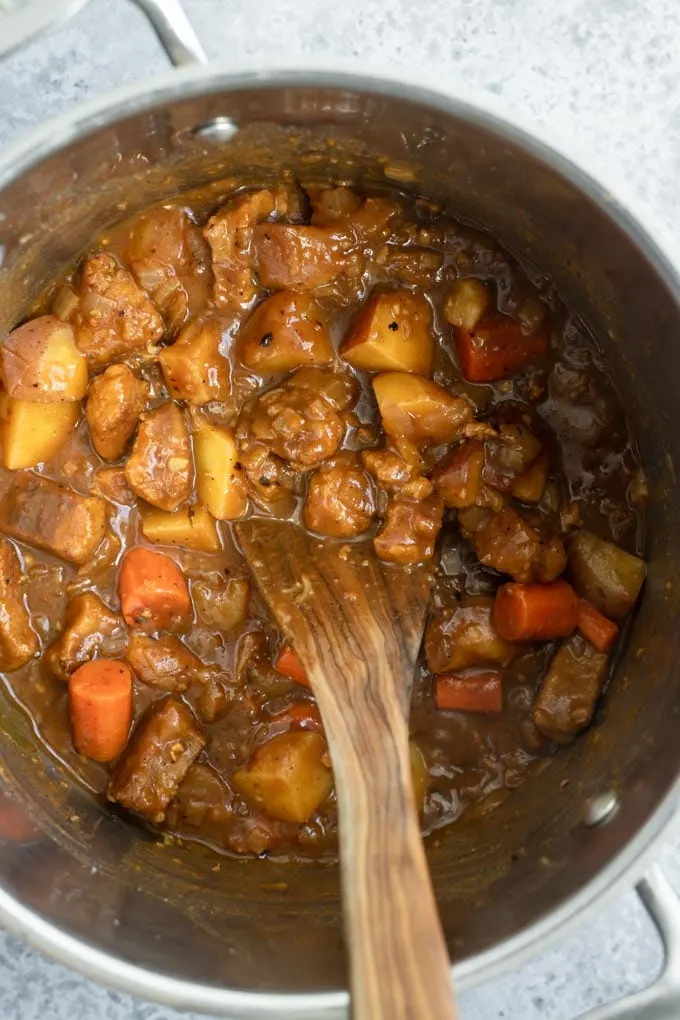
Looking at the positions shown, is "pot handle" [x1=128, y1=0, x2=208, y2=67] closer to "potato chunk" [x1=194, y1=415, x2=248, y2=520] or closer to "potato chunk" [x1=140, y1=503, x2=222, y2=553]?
"potato chunk" [x1=194, y1=415, x2=248, y2=520]

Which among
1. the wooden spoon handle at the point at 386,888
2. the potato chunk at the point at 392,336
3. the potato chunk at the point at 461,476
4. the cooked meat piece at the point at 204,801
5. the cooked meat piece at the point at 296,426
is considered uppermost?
the potato chunk at the point at 392,336

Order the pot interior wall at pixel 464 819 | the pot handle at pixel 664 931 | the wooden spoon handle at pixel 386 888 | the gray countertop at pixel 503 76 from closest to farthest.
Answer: the wooden spoon handle at pixel 386 888, the pot handle at pixel 664 931, the pot interior wall at pixel 464 819, the gray countertop at pixel 503 76

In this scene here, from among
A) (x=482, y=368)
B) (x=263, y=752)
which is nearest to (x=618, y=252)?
(x=482, y=368)

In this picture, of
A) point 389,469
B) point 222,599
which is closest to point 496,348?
point 389,469

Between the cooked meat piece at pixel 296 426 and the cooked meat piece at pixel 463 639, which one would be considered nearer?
the cooked meat piece at pixel 296 426

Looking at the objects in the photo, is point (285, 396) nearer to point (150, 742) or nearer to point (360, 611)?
point (360, 611)

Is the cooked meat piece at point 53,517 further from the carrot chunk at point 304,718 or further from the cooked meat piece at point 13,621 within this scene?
the carrot chunk at point 304,718

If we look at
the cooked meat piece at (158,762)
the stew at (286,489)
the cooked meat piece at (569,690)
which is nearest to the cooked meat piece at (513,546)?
the stew at (286,489)

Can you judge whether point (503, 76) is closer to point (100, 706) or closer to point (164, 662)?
point (164, 662)
